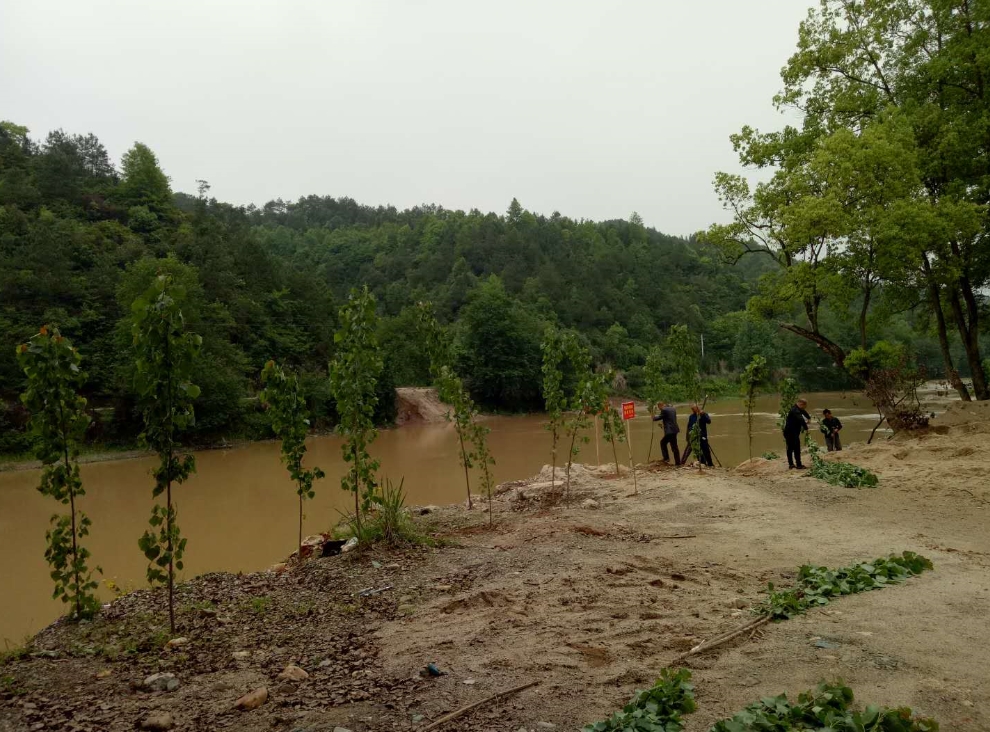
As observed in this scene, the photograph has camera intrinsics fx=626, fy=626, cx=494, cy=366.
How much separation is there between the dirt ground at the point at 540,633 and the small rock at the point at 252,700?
0.25 feet

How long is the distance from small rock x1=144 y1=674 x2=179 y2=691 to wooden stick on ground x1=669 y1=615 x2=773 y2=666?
11.7ft

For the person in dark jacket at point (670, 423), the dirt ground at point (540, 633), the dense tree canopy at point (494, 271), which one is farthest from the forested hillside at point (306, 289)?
the person in dark jacket at point (670, 423)

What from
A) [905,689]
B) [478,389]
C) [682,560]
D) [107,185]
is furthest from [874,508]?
[107,185]

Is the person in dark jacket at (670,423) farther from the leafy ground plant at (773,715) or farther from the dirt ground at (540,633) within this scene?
the leafy ground plant at (773,715)

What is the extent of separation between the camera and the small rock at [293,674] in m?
4.53

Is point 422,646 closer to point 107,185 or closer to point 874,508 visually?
point 874,508

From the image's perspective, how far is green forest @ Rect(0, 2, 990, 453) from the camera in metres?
14.8

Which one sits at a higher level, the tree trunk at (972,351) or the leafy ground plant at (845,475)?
the tree trunk at (972,351)

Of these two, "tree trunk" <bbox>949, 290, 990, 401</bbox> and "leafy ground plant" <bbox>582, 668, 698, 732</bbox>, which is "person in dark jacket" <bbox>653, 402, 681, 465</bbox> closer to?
"tree trunk" <bbox>949, 290, 990, 401</bbox>

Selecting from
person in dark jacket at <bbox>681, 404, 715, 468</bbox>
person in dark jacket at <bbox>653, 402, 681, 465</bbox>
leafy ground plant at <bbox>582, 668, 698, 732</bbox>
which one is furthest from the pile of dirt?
leafy ground plant at <bbox>582, 668, 698, 732</bbox>

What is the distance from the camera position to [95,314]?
38062 millimetres

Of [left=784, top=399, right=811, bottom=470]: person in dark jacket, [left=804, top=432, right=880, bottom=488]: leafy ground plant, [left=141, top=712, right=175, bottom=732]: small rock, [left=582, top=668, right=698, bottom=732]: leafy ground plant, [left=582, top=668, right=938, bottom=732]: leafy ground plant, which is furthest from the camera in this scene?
[left=784, top=399, right=811, bottom=470]: person in dark jacket

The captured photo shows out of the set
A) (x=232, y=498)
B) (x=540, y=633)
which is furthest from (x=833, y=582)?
(x=232, y=498)

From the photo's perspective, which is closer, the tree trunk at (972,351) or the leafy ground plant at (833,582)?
the leafy ground plant at (833,582)
